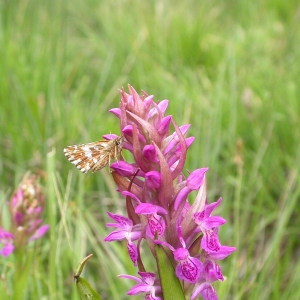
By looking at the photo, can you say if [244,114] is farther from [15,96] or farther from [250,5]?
[250,5]

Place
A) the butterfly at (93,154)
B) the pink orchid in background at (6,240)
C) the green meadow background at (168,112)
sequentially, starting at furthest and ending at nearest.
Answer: the green meadow background at (168,112), the pink orchid in background at (6,240), the butterfly at (93,154)

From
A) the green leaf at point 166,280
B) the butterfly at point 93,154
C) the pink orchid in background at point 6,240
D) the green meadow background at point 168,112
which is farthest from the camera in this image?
the green meadow background at point 168,112

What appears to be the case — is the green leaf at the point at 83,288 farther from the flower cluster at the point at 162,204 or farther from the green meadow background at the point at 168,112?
the green meadow background at the point at 168,112

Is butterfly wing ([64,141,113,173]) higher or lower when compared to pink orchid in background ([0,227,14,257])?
higher

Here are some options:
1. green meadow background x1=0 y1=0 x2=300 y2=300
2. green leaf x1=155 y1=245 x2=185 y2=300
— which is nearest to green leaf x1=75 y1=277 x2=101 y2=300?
green leaf x1=155 y1=245 x2=185 y2=300

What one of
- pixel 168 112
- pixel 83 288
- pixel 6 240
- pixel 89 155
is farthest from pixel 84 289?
pixel 168 112

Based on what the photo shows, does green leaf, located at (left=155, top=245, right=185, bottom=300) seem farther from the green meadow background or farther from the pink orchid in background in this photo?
the pink orchid in background

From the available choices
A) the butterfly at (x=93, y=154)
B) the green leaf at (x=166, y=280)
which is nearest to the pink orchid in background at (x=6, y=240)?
the butterfly at (x=93, y=154)
